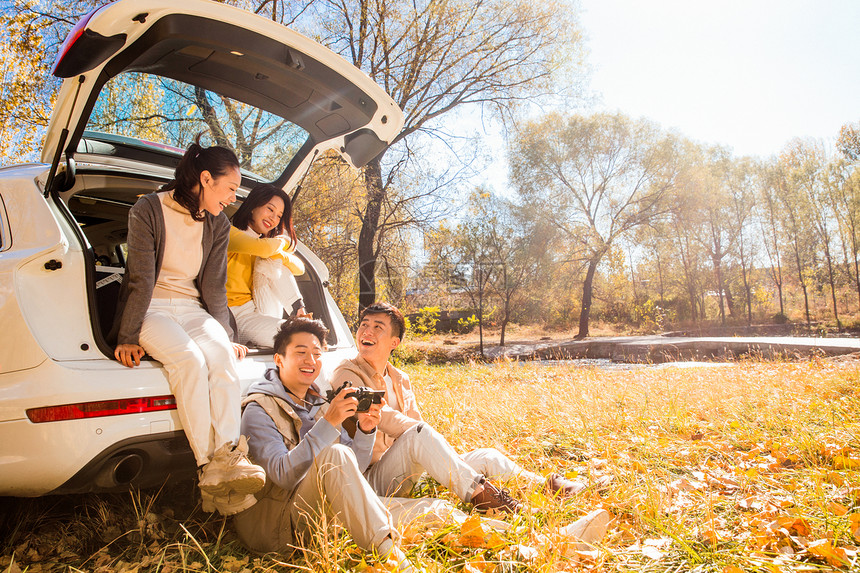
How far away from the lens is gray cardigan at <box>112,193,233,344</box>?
7.16 ft

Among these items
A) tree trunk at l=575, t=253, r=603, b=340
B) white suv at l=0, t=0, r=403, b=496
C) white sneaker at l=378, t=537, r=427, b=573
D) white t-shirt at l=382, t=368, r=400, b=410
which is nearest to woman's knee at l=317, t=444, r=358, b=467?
white sneaker at l=378, t=537, r=427, b=573

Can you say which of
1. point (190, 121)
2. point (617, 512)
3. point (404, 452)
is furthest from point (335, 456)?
point (190, 121)

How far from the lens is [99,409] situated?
75.7 inches

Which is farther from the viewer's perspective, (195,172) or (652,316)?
(652,316)

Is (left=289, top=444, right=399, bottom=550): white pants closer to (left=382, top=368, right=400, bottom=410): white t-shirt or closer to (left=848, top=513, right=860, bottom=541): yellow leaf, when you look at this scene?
(left=382, top=368, right=400, bottom=410): white t-shirt

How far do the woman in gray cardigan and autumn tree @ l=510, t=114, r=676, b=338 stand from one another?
23463mm

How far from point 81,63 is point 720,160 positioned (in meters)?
29.3

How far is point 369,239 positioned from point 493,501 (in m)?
9.37

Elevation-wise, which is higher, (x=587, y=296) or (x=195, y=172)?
(x=195, y=172)

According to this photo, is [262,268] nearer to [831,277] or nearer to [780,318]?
[831,277]

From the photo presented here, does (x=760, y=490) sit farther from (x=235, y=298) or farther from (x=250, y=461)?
(x=235, y=298)

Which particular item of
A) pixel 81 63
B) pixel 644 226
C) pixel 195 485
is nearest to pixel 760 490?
pixel 195 485

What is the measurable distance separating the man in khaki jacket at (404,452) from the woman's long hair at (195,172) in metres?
1.08

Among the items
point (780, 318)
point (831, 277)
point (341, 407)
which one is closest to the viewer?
point (341, 407)
